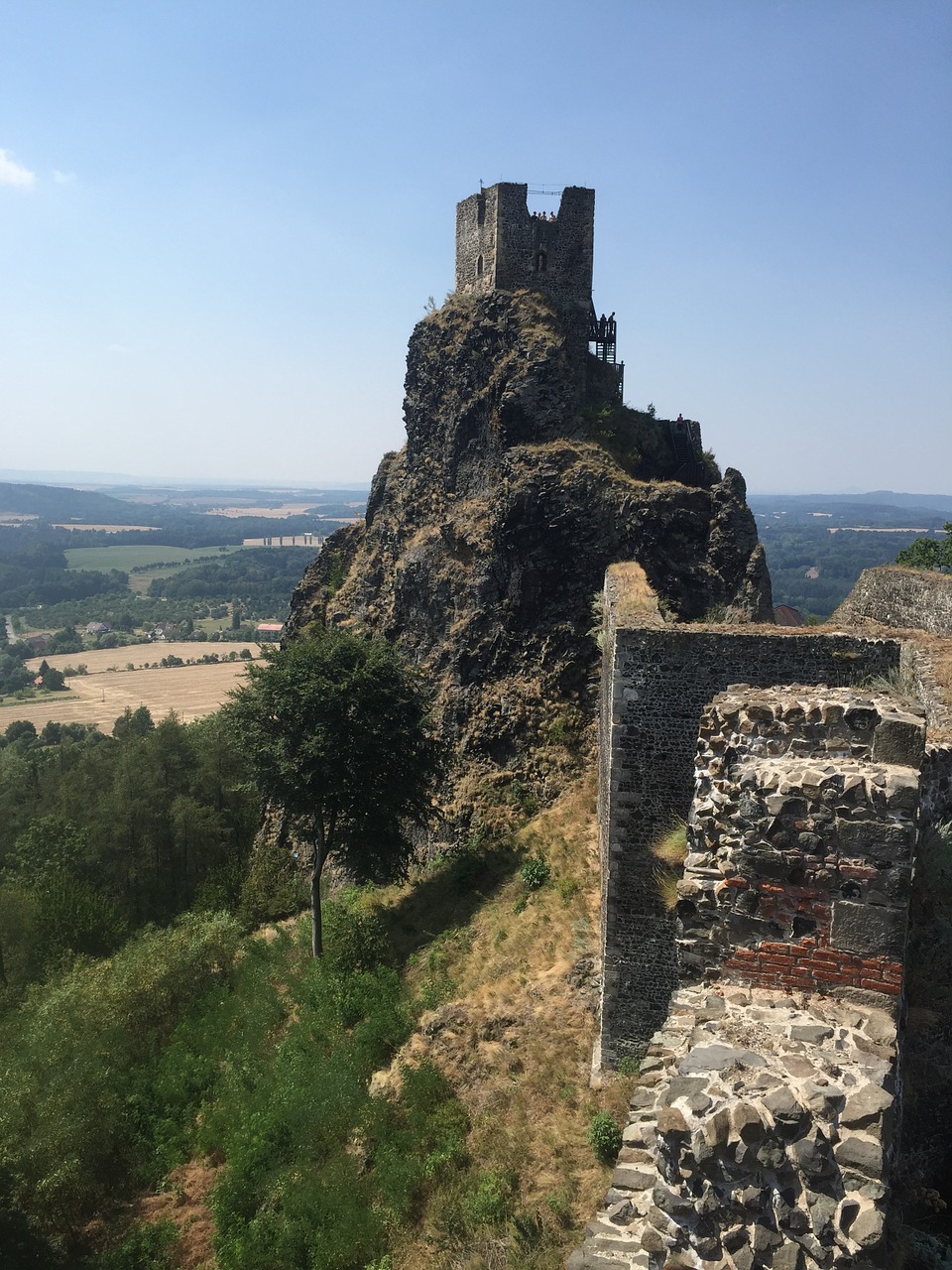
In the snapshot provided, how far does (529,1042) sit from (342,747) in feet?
26.2

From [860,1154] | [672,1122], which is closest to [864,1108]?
[860,1154]

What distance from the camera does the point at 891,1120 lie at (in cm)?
436

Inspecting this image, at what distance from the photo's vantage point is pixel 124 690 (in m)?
92.8

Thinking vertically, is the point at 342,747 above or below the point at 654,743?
below

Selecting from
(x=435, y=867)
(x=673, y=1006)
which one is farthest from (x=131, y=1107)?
(x=673, y=1006)

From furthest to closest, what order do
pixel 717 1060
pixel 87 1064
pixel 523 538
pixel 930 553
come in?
pixel 930 553, pixel 523 538, pixel 87 1064, pixel 717 1060

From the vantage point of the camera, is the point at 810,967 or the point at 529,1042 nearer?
the point at 810,967

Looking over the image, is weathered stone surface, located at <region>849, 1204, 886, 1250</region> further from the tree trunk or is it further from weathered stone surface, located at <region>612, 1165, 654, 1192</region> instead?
the tree trunk

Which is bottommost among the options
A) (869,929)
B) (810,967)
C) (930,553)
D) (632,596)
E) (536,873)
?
(536,873)

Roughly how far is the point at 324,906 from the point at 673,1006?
58.8ft

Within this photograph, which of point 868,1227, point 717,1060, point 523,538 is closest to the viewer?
point 868,1227

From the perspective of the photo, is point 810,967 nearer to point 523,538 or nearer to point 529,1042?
point 529,1042

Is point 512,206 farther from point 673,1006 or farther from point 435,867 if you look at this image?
point 673,1006

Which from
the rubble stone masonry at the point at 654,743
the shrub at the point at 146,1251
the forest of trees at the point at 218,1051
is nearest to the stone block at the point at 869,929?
the rubble stone masonry at the point at 654,743
